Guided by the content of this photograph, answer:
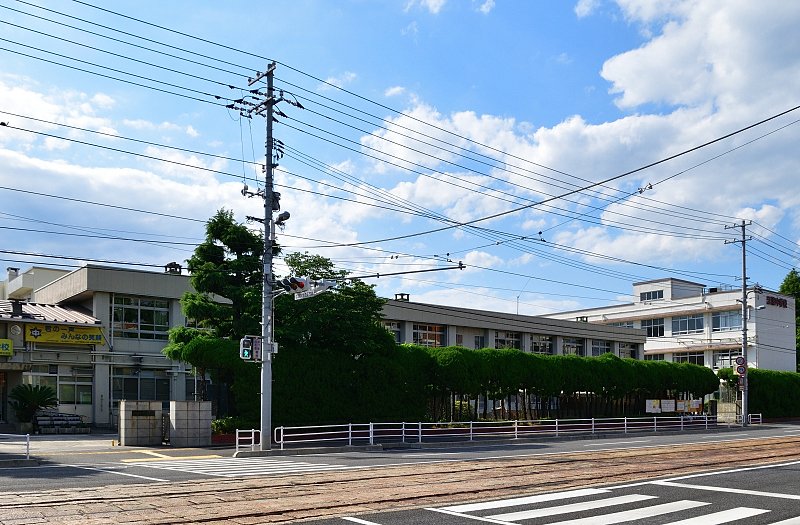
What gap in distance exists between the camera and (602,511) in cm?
1329

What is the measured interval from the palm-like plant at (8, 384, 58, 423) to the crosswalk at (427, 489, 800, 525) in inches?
1212

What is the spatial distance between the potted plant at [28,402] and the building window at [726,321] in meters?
64.8

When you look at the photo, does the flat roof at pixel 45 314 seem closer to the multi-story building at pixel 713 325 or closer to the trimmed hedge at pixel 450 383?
the trimmed hedge at pixel 450 383

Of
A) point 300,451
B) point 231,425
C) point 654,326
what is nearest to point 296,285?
point 300,451

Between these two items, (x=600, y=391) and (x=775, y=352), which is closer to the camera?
(x=600, y=391)

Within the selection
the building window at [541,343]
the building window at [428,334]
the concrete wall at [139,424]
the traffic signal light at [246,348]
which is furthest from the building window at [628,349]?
the traffic signal light at [246,348]

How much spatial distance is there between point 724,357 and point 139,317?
58.9 metres

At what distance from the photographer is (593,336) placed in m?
70.1

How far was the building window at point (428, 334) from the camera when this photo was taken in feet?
190

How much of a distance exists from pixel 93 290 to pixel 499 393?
22.9 metres

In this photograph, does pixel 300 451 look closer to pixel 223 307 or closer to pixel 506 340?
pixel 223 307

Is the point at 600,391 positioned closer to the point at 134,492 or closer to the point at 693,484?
the point at 693,484

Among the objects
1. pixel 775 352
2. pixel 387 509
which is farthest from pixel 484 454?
pixel 775 352

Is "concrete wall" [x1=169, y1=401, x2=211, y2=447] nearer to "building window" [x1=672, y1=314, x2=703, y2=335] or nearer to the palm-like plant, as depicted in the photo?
the palm-like plant
